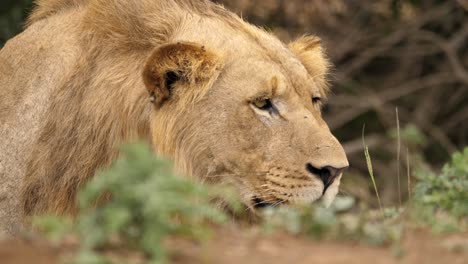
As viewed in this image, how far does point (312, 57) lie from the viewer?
612 centimetres

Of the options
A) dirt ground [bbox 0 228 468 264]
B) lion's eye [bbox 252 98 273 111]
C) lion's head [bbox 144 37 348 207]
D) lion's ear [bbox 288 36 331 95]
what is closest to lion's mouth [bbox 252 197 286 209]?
lion's head [bbox 144 37 348 207]

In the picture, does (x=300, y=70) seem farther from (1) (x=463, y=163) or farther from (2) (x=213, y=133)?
(1) (x=463, y=163)

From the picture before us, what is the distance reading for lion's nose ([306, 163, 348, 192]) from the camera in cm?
504

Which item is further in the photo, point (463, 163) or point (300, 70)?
point (300, 70)

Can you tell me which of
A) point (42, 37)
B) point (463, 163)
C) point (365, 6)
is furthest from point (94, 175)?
point (365, 6)

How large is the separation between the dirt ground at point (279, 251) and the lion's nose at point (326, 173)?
4.12 feet

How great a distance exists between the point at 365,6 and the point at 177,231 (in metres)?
8.57

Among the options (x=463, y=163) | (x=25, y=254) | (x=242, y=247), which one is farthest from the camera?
(x=463, y=163)

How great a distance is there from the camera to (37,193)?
5.45 m

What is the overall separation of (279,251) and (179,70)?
194 centimetres

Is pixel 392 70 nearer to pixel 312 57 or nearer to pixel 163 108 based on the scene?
pixel 312 57

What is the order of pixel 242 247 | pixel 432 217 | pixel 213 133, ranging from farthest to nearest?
pixel 213 133 → pixel 432 217 → pixel 242 247

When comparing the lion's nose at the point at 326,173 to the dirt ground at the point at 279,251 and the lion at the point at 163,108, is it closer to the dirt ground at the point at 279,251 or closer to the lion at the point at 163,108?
the lion at the point at 163,108

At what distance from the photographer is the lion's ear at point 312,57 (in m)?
6.05
